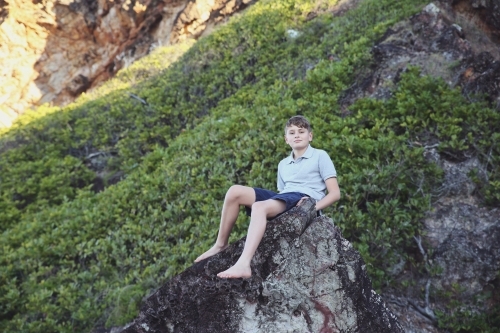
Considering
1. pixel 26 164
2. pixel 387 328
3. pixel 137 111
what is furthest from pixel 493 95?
pixel 26 164

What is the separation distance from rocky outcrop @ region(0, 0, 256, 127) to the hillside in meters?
5.26

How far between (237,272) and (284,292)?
14.3 inches

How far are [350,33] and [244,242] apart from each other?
292 inches

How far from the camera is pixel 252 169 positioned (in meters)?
6.45

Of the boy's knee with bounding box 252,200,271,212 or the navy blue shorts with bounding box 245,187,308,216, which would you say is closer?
the boy's knee with bounding box 252,200,271,212

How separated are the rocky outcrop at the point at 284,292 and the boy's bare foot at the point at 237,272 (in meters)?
0.15

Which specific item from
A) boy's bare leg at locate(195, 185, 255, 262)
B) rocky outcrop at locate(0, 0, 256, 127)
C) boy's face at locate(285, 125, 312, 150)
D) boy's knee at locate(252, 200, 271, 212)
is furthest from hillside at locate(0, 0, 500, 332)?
rocky outcrop at locate(0, 0, 256, 127)

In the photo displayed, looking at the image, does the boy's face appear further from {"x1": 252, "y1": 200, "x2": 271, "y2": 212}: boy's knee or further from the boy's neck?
{"x1": 252, "y1": 200, "x2": 271, "y2": 212}: boy's knee

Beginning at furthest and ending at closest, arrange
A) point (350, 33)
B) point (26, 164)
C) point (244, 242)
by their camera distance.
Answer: point (26, 164) < point (350, 33) < point (244, 242)

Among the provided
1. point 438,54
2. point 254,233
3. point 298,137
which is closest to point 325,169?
point 298,137

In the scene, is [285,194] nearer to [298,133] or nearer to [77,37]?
[298,133]

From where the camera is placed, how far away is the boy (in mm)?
2873

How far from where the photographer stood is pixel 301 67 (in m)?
9.52

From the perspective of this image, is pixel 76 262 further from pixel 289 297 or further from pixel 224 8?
pixel 224 8
